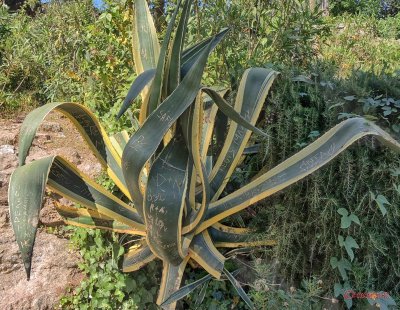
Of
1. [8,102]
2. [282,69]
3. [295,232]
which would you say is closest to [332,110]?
[282,69]

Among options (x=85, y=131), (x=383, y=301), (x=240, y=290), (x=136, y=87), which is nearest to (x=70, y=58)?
(x=85, y=131)

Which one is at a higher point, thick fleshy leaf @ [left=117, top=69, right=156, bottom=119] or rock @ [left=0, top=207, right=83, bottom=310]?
thick fleshy leaf @ [left=117, top=69, right=156, bottom=119]

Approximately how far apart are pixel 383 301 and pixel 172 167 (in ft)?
3.09

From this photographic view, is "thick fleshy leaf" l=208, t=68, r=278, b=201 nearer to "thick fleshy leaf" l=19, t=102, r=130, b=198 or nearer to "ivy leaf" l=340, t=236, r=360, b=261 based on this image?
"thick fleshy leaf" l=19, t=102, r=130, b=198

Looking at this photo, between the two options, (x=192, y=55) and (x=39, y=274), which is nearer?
(x=192, y=55)

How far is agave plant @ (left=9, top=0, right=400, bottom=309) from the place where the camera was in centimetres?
139

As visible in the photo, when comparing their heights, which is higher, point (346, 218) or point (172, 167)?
point (172, 167)

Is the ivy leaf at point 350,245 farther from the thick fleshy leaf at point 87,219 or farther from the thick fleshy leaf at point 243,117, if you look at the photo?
the thick fleshy leaf at point 87,219

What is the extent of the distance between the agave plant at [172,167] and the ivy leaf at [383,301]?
440 mm

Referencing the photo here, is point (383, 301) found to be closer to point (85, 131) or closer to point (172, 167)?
point (172, 167)

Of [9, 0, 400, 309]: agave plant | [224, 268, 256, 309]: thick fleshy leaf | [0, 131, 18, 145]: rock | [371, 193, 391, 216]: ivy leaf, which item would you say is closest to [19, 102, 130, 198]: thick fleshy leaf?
[9, 0, 400, 309]: agave plant

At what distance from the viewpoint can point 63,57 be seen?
3480mm

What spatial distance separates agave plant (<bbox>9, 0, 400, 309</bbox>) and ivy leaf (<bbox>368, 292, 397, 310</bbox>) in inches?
17.3

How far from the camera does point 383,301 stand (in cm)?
169
